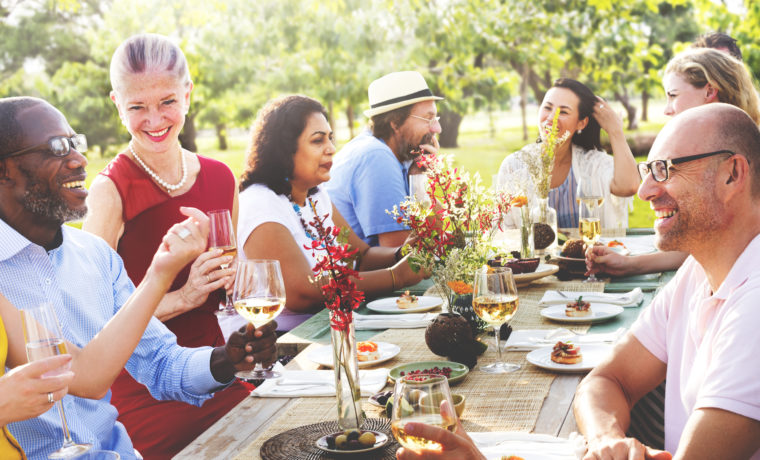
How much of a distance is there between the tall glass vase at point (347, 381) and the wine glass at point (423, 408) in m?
0.35

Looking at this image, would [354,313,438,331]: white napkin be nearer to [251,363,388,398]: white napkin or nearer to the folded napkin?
the folded napkin

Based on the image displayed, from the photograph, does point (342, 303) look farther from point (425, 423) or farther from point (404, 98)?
point (404, 98)

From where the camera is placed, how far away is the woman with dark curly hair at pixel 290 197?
348cm

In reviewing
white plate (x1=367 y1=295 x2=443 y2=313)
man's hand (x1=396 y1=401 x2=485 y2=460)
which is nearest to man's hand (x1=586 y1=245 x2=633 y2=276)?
white plate (x1=367 y1=295 x2=443 y2=313)

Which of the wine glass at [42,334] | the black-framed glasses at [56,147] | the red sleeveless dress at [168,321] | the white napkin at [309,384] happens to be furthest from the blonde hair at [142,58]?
the wine glass at [42,334]

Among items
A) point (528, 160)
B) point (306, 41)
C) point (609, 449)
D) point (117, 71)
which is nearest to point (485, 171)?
point (306, 41)

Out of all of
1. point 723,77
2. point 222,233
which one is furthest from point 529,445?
point 723,77

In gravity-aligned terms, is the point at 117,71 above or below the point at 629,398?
above

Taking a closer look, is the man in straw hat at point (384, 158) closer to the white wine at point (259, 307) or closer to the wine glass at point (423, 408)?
the white wine at point (259, 307)

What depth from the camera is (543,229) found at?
13.4 feet

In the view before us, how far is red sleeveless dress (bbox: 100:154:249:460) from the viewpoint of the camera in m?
2.67

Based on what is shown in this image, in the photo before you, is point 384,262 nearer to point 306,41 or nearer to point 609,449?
point 609,449

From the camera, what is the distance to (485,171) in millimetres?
16672

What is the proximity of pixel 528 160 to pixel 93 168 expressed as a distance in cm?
1555
